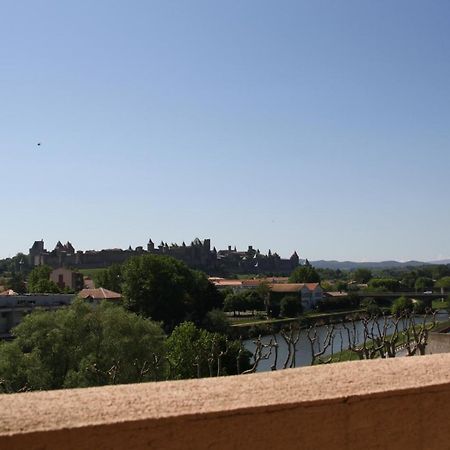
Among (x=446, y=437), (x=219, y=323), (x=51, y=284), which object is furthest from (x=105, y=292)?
(x=446, y=437)

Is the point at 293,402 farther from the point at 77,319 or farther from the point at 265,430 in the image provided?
the point at 77,319

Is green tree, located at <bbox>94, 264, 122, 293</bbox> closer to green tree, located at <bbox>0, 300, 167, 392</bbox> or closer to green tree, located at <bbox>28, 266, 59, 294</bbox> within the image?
green tree, located at <bbox>28, 266, 59, 294</bbox>

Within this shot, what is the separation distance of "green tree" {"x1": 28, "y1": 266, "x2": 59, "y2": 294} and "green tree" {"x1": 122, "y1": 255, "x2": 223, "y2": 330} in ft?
49.9

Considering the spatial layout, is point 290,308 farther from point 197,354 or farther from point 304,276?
point 197,354

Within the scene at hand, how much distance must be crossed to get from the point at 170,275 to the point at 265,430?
57.2m

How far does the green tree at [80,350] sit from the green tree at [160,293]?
27562 millimetres

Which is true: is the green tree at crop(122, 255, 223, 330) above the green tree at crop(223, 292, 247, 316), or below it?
above

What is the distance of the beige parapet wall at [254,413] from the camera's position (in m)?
2.63

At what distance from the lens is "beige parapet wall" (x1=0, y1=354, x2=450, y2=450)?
2.63 metres

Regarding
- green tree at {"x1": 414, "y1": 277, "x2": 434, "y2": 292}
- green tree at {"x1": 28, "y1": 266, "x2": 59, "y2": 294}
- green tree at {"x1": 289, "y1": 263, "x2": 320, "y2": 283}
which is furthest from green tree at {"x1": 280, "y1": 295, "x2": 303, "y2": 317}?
green tree at {"x1": 414, "y1": 277, "x2": 434, "y2": 292}

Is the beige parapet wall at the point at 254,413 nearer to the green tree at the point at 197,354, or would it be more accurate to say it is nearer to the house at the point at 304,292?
the green tree at the point at 197,354

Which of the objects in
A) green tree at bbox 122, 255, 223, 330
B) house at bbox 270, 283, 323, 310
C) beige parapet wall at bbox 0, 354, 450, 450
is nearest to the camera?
beige parapet wall at bbox 0, 354, 450, 450

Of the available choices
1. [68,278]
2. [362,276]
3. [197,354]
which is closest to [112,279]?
[68,278]

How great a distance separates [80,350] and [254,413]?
2383 centimetres
